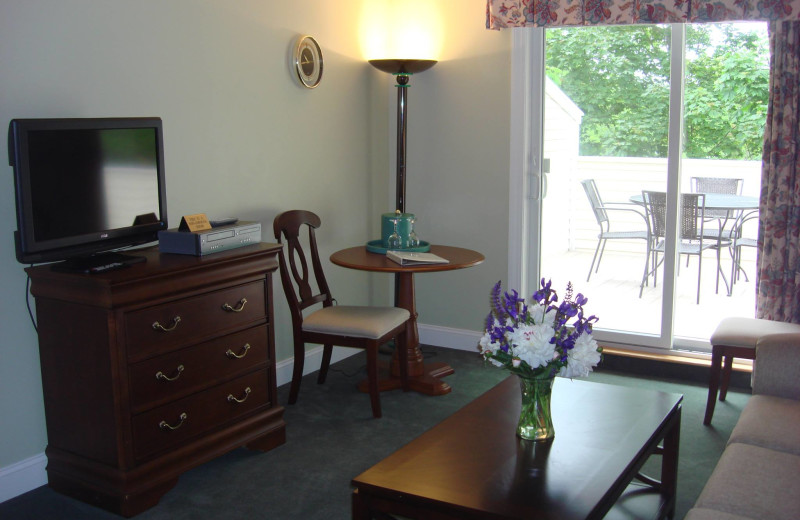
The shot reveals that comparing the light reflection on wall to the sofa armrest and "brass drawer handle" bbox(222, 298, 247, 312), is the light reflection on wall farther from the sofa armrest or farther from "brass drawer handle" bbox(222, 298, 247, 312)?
the sofa armrest

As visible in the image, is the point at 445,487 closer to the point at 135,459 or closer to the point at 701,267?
the point at 135,459

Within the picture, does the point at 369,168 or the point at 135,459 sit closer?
the point at 135,459

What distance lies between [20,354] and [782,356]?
110 inches

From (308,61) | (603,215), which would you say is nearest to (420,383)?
(603,215)

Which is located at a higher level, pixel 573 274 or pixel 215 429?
pixel 573 274

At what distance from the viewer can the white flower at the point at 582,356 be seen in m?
2.27

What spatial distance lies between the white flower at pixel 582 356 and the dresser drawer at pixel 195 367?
1432 mm

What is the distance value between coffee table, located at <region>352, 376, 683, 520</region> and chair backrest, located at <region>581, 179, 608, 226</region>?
1.86 metres

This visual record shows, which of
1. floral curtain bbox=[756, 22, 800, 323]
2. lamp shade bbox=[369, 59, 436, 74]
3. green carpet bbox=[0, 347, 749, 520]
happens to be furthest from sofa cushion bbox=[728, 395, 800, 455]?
lamp shade bbox=[369, 59, 436, 74]

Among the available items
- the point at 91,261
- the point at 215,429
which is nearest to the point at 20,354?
the point at 91,261

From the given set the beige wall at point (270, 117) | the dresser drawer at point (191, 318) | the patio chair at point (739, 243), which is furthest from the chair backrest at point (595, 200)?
the dresser drawer at point (191, 318)

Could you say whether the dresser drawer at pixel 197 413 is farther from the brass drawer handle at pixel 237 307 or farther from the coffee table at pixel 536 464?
the coffee table at pixel 536 464

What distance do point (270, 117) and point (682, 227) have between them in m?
2.30

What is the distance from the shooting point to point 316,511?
2.83 m
